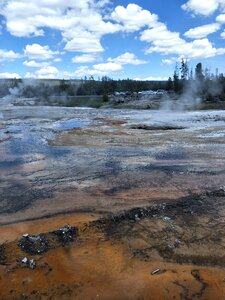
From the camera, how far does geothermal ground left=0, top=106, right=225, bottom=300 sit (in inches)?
227

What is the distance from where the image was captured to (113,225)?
25.2 feet

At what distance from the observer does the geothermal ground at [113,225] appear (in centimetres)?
576

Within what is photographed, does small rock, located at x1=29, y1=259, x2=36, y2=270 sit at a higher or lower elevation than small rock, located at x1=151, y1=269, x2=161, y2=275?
higher

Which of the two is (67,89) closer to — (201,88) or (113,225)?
(201,88)

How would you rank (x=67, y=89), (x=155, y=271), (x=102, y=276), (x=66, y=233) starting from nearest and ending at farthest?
(x=102, y=276) → (x=155, y=271) → (x=66, y=233) → (x=67, y=89)

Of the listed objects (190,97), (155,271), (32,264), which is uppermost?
(190,97)

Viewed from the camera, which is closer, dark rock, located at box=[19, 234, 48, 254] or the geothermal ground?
the geothermal ground

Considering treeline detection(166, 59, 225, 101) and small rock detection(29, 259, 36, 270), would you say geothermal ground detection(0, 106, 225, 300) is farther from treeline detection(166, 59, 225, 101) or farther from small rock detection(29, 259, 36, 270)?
treeline detection(166, 59, 225, 101)

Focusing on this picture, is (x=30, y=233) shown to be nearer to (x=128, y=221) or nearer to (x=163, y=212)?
(x=128, y=221)

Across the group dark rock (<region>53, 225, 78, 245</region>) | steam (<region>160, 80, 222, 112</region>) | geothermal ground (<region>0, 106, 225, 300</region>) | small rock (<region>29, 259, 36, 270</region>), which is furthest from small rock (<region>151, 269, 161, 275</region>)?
steam (<region>160, 80, 222, 112</region>)

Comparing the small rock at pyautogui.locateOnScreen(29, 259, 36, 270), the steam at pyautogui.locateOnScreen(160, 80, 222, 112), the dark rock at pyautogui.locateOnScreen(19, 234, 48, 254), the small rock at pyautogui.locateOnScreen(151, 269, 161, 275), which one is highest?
the steam at pyautogui.locateOnScreen(160, 80, 222, 112)

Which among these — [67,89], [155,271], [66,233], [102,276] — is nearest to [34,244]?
[66,233]

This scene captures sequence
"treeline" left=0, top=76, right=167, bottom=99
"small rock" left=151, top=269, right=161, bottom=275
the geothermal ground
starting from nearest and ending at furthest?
the geothermal ground, "small rock" left=151, top=269, right=161, bottom=275, "treeline" left=0, top=76, right=167, bottom=99

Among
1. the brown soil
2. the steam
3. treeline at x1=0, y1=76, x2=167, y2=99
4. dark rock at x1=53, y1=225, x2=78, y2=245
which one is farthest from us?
treeline at x1=0, y1=76, x2=167, y2=99
